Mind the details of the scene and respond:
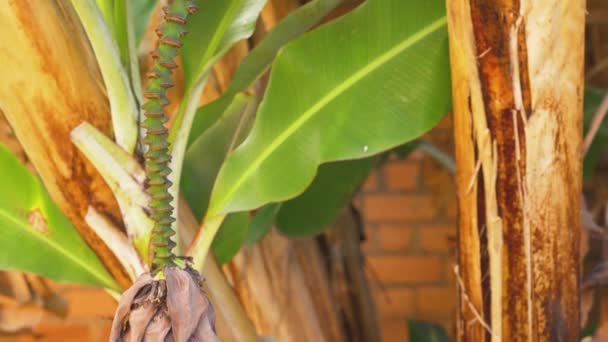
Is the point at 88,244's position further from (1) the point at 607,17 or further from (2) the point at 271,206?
(1) the point at 607,17

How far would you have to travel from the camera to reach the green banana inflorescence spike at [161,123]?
46 cm

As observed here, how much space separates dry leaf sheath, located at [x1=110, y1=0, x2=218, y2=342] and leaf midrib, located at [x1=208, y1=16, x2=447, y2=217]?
3.3 inches

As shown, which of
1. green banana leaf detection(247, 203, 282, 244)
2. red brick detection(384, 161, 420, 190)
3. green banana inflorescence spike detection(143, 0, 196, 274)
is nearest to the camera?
green banana inflorescence spike detection(143, 0, 196, 274)

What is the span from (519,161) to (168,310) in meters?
0.24

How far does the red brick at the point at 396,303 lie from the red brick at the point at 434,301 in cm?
2

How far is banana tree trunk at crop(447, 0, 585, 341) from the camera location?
50 cm

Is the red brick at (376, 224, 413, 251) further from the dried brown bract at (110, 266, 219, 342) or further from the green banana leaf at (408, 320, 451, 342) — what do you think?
the dried brown bract at (110, 266, 219, 342)

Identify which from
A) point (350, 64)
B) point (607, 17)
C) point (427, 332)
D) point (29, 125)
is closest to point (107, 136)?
point (29, 125)

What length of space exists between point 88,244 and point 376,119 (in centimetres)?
23

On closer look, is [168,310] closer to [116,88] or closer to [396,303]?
[116,88]

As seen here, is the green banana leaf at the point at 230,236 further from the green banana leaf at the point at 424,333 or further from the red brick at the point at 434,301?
the red brick at the point at 434,301

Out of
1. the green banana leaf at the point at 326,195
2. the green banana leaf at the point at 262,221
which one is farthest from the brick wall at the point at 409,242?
the green banana leaf at the point at 262,221

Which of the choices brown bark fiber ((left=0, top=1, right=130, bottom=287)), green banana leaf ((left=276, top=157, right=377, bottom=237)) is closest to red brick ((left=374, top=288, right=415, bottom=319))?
green banana leaf ((left=276, top=157, right=377, bottom=237))

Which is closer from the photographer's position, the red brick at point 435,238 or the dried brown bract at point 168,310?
the dried brown bract at point 168,310
